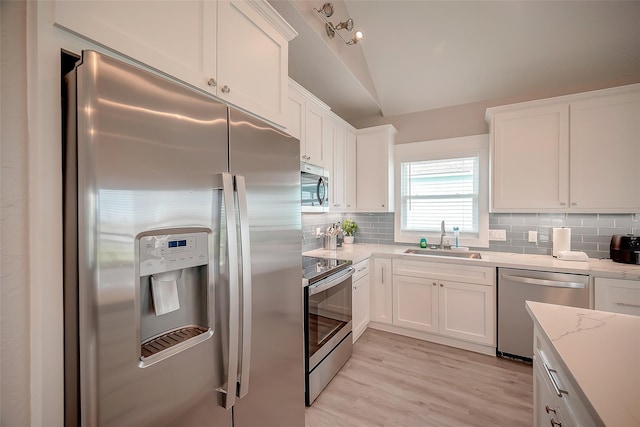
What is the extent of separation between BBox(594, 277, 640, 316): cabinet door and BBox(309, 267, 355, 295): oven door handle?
1.95 m

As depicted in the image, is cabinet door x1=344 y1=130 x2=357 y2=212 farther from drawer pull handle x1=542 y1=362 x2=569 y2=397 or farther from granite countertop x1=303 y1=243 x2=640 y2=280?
drawer pull handle x1=542 y1=362 x2=569 y2=397

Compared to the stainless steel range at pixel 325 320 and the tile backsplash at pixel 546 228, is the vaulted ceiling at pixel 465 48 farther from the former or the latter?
the stainless steel range at pixel 325 320

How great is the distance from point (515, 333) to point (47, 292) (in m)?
3.16

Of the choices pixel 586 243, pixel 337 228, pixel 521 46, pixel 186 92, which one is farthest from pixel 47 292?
pixel 586 243

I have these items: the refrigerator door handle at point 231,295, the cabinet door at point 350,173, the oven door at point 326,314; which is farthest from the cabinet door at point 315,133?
the refrigerator door handle at point 231,295

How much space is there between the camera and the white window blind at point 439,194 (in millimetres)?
3203

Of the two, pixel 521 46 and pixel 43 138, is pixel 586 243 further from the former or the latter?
pixel 43 138

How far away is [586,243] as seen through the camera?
2.65 m

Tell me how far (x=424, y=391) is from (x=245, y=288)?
1.86m

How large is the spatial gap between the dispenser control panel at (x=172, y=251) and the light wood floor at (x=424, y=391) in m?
1.54

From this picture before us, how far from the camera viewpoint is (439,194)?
11.1 ft

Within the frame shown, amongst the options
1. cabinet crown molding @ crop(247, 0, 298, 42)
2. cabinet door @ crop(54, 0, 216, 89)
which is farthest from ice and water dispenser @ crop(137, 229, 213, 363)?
cabinet crown molding @ crop(247, 0, 298, 42)

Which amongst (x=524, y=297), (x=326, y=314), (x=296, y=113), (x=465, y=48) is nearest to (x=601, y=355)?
(x=326, y=314)

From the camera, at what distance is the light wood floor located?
1.80 metres
